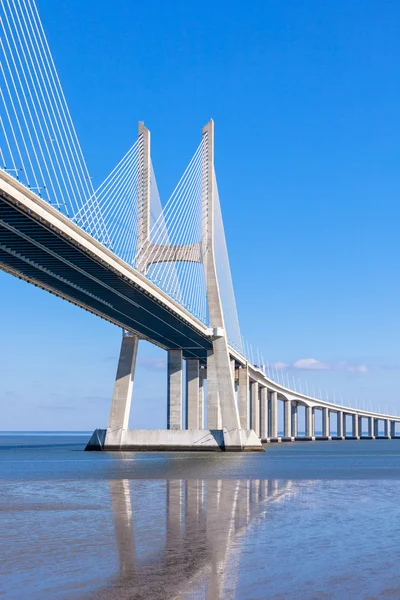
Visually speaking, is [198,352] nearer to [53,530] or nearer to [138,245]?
[138,245]

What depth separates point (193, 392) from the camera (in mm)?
79812

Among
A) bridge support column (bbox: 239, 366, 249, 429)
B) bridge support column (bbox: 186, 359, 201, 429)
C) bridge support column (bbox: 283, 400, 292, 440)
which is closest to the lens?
bridge support column (bbox: 186, 359, 201, 429)

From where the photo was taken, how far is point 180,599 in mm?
11938

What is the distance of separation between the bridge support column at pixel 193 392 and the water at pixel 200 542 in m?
45.1

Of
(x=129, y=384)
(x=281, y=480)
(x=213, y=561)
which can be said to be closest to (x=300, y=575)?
(x=213, y=561)

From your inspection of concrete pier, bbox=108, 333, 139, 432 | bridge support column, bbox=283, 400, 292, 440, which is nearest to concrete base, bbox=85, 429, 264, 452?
concrete pier, bbox=108, 333, 139, 432

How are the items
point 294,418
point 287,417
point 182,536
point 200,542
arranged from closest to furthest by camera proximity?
point 200,542
point 182,536
point 287,417
point 294,418

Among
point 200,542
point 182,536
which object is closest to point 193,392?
point 182,536

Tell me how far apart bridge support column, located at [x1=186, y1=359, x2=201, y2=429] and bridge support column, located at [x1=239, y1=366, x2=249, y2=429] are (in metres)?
12.2

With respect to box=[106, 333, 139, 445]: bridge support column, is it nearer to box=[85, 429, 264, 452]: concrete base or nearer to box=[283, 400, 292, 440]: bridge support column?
box=[85, 429, 264, 452]: concrete base

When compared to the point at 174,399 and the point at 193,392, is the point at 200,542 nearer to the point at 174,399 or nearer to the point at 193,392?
the point at 174,399

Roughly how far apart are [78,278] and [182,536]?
27822 millimetres

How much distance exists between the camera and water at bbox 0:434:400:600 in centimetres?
1284

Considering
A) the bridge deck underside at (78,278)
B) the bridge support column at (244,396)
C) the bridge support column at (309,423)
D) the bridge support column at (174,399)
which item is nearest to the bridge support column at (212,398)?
the bridge support column at (174,399)
